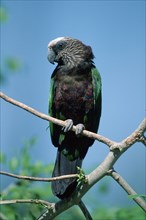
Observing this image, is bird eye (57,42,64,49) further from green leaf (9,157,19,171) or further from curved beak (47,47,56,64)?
green leaf (9,157,19,171)

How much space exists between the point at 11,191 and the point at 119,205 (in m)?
0.75

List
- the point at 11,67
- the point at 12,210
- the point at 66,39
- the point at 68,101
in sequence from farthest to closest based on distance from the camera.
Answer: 1. the point at 11,67
2. the point at 66,39
3. the point at 68,101
4. the point at 12,210

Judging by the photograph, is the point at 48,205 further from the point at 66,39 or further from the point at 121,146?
the point at 66,39

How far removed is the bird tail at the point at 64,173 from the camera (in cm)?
294

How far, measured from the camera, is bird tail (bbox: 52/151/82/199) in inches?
116

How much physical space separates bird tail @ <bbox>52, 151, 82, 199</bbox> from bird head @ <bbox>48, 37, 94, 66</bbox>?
731 mm

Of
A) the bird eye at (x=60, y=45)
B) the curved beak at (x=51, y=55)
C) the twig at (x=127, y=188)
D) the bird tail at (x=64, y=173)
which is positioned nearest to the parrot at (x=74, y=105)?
the bird tail at (x=64, y=173)

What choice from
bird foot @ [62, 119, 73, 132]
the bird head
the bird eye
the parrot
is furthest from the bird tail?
the bird eye

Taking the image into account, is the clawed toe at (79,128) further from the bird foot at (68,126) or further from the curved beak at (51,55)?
the curved beak at (51,55)

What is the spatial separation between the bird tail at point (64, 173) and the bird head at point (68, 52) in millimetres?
731

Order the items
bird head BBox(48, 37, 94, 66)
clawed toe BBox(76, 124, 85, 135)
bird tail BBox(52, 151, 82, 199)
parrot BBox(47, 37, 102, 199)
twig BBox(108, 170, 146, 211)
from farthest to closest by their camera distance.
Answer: bird head BBox(48, 37, 94, 66) → parrot BBox(47, 37, 102, 199) → clawed toe BBox(76, 124, 85, 135) → bird tail BBox(52, 151, 82, 199) → twig BBox(108, 170, 146, 211)

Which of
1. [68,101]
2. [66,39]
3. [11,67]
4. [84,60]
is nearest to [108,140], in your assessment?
[68,101]

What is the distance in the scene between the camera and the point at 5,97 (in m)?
2.76

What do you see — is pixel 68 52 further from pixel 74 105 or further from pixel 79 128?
pixel 79 128
